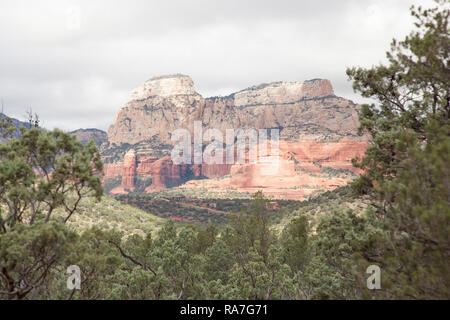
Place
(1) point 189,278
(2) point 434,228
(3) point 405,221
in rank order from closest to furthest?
(2) point 434,228 → (3) point 405,221 → (1) point 189,278

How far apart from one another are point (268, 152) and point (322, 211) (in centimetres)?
8880

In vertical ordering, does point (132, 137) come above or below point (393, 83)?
above

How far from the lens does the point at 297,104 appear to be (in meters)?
197

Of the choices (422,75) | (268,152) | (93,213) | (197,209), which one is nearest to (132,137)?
(268,152)

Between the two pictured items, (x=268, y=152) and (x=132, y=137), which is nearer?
(x=268, y=152)

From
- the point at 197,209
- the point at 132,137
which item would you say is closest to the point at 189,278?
the point at 197,209

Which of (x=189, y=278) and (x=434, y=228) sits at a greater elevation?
(x=434, y=228)

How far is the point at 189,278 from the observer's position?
15859 millimetres

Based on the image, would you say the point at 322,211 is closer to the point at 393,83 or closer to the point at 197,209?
the point at 393,83

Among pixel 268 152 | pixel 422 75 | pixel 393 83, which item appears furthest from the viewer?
pixel 268 152

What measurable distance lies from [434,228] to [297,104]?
7805 inches

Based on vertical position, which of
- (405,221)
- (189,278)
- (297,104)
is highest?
(297,104)
